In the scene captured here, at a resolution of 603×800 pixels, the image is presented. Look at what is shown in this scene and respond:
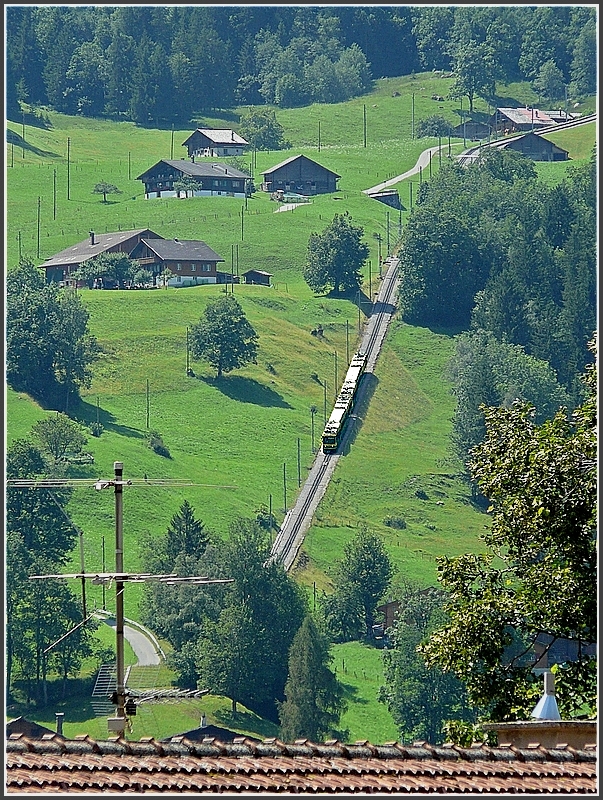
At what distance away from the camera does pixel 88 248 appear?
14100 cm

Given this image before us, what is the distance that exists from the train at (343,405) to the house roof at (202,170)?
46077 mm

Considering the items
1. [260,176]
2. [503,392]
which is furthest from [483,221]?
[503,392]

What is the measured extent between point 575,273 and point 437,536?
2293 inches

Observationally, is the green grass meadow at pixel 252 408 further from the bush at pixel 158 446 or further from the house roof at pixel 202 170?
the house roof at pixel 202 170

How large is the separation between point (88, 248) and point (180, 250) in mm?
8229

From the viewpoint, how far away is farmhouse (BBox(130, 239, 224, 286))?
136875 mm

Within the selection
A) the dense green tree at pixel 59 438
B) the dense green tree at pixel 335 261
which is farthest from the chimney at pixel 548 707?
the dense green tree at pixel 335 261

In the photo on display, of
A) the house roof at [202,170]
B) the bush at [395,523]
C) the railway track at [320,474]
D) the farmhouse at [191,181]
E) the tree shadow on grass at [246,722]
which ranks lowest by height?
the tree shadow on grass at [246,722]

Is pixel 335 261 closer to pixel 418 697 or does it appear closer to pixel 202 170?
pixel 202 170

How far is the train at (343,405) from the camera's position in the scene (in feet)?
356

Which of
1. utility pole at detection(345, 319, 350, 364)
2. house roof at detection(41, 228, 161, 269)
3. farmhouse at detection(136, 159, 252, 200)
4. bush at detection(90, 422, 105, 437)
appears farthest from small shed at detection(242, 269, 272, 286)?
bush at detection(90, 422, 105, 437)

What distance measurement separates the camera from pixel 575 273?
152000mm

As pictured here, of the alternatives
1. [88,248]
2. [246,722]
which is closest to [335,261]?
[88,248]

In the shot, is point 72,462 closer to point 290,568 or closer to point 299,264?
point 290,568
